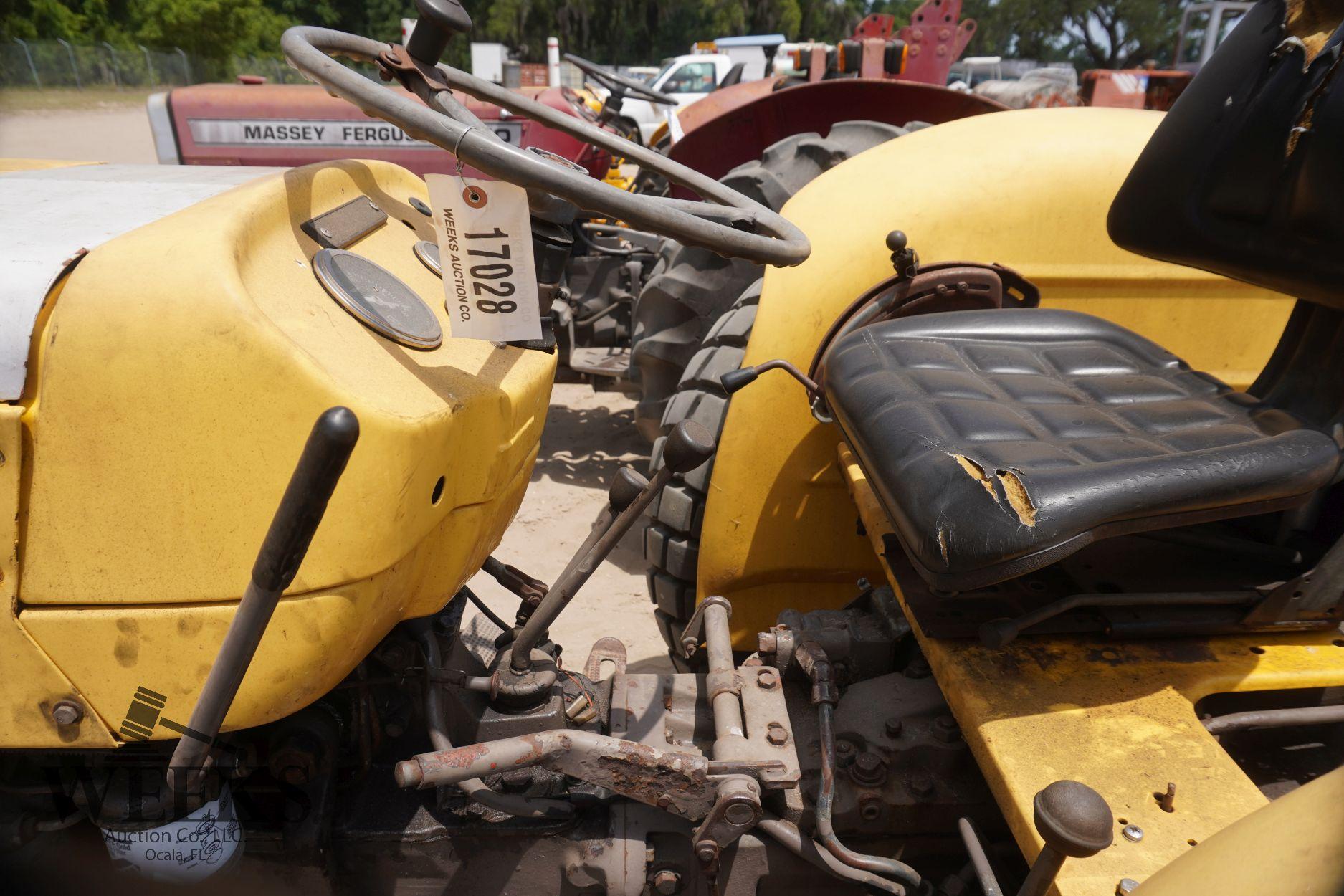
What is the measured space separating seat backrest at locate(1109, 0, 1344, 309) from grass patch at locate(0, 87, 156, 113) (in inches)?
728

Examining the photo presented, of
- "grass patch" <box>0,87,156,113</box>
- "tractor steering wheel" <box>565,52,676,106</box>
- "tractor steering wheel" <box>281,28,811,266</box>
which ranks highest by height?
"grass patch" <box>0,87,156,113</box>

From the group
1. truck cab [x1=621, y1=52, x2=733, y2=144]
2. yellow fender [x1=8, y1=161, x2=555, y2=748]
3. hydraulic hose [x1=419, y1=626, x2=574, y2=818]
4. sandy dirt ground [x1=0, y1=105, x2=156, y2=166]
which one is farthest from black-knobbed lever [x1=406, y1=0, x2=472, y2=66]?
truck cab [x1=621, y1=52, x2=733, y2=144]

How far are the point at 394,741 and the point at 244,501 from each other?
0.51 m

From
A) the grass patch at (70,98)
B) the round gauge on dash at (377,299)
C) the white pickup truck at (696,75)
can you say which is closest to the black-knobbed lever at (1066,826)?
the round gauge on dash at (377,299)

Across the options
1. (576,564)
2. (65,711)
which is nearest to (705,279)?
(576,564)

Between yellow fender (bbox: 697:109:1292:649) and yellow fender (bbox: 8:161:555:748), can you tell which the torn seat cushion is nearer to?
yellow fender (bbox: 697:109:1292:649)

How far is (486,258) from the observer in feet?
3.22

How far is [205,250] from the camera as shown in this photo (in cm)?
89

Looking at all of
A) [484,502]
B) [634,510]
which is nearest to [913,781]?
[634,510]

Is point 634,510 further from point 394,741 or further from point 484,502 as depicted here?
point 394,741

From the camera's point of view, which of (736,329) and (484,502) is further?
(736,329)

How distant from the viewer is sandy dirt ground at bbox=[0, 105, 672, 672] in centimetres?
257

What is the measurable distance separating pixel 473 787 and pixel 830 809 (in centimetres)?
45

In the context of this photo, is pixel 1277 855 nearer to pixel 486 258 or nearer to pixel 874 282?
pixel 486 258
